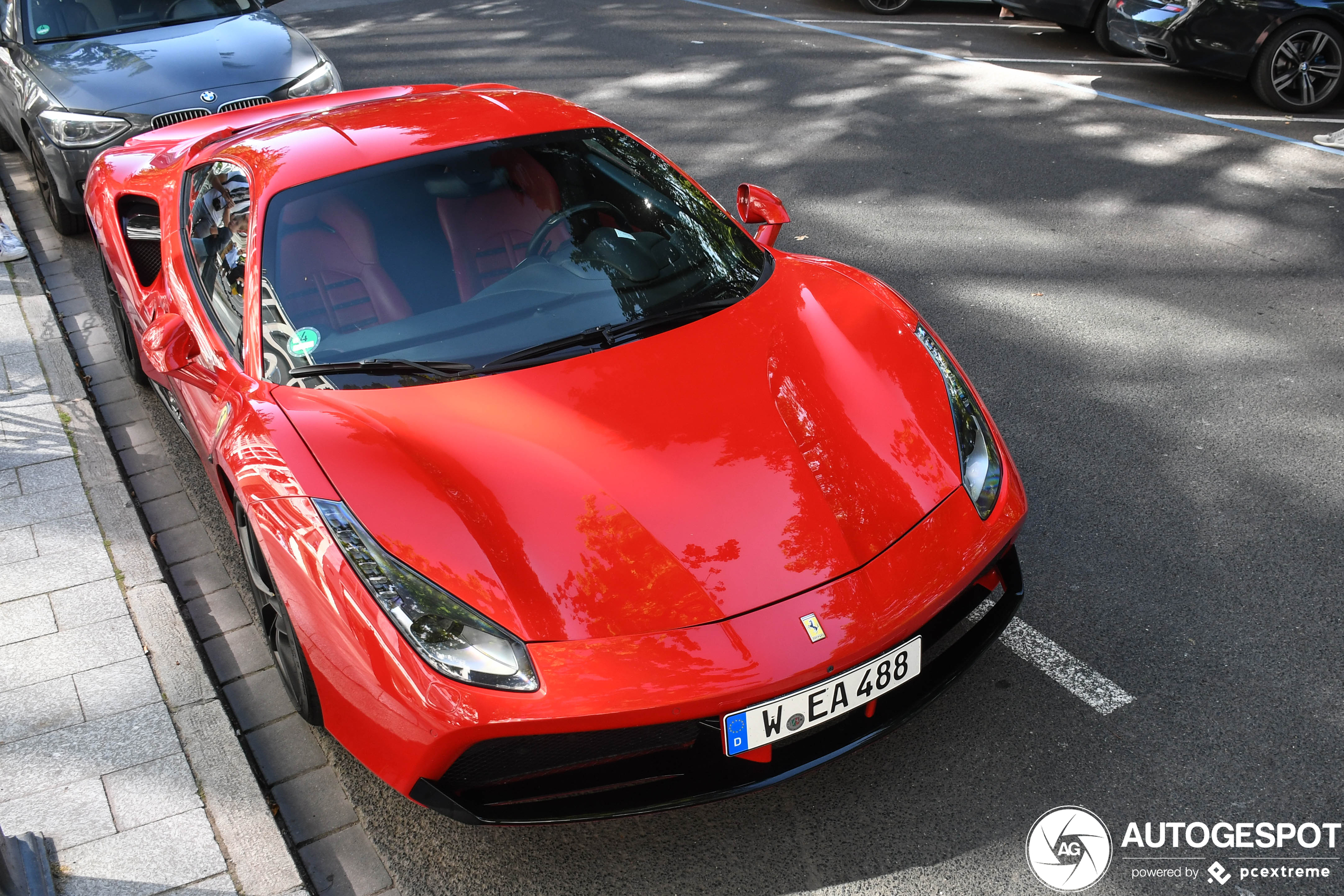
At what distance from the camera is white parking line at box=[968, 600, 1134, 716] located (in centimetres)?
281

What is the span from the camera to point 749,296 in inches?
124

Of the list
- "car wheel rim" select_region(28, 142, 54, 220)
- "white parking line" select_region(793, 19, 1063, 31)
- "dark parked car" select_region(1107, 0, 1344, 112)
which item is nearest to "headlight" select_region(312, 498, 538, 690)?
"car wheel rim" select_region(28, 142, 54, 220)

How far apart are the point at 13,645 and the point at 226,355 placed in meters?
1.07

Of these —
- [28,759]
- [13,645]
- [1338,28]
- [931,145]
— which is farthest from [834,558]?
[1338,28]

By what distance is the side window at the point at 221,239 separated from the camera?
3111mm

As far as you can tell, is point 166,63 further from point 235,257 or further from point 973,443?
point 973,443

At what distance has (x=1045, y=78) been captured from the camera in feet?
29.1

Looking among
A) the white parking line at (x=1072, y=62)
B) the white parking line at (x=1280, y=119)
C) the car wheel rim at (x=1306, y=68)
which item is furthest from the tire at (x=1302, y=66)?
the white parking line at (x=1072, y=62)

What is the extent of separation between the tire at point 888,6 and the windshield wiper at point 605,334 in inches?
391

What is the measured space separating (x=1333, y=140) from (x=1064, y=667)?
19.1ft

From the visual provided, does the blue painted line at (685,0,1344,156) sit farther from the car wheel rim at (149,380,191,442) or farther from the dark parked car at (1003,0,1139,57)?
the car wheel rim at (149,380,191,442)

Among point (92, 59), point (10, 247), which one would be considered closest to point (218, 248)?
point (10, 247)

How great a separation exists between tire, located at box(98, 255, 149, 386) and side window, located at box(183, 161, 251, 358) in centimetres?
96

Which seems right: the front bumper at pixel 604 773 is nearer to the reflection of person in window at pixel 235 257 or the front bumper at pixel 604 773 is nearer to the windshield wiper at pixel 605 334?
the windshield wiper at pixel 605 334
